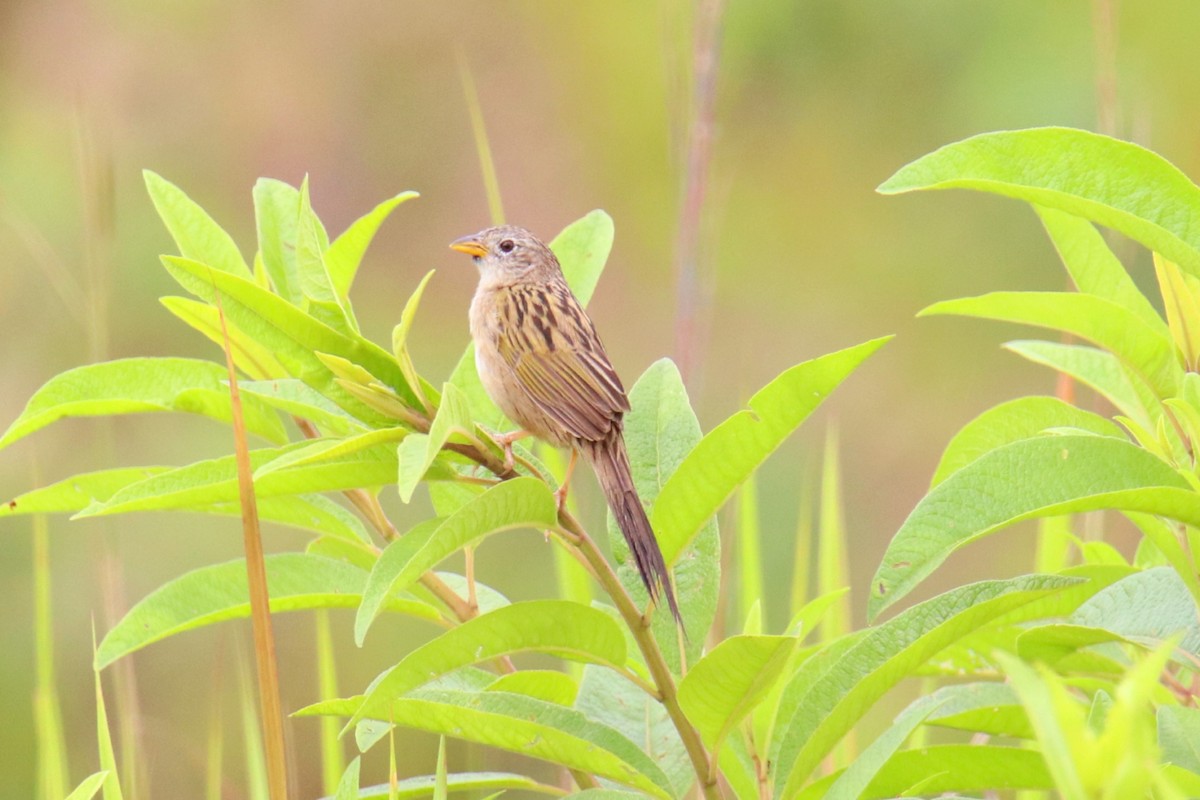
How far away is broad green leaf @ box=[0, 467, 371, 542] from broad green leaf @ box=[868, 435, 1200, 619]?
858 mm

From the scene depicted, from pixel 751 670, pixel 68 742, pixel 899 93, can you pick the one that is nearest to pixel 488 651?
pixel 751 670

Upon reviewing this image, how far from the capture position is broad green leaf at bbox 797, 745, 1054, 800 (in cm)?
198

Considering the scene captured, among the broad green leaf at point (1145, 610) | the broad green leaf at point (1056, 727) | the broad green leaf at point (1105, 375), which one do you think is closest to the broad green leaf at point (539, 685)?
the broad green leaf at point (1145, 610)

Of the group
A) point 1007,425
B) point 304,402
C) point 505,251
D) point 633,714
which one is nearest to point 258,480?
point 304,402

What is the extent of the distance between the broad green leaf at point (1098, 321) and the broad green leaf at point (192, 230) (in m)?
1.12

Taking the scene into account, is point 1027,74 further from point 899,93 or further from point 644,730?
point 644,730

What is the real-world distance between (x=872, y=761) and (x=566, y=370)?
1.79 metres

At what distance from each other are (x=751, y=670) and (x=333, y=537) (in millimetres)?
747

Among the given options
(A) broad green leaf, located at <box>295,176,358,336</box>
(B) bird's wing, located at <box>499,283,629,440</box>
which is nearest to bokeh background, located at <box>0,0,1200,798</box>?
(B) bird's wing, located at <box>499,283,629,440</box>

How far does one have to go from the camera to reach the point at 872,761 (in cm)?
170

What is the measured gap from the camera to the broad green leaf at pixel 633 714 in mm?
2275

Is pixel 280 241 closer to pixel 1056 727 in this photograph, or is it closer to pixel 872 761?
pixel 872 761

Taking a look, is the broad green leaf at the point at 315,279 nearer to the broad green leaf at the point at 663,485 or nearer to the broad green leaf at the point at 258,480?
the broad green leaf at the point at 258,480

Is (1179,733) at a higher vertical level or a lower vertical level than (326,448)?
lower
